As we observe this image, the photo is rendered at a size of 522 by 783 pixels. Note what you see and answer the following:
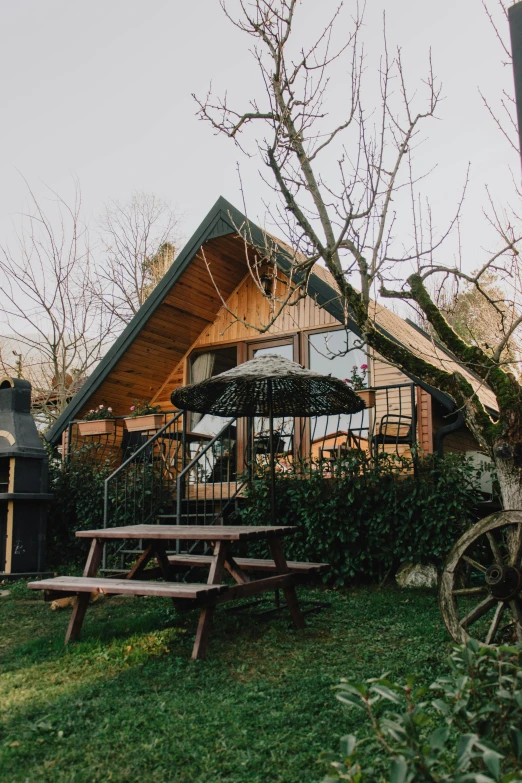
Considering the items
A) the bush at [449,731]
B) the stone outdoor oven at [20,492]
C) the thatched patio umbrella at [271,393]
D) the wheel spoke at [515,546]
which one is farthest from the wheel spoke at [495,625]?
the stone outdoor oven at [20,492]

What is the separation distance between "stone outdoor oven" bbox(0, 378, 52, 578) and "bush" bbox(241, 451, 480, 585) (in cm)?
327

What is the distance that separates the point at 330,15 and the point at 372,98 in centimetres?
83

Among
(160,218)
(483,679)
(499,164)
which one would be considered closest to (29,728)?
(483,679)

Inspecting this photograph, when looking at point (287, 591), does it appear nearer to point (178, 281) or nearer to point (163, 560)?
point (163, 560)

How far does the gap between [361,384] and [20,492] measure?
4.49 metres

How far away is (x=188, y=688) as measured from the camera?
3.65 m

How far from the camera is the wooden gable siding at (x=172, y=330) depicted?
960 cm

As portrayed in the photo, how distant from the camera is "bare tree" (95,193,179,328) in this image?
20.8 meters

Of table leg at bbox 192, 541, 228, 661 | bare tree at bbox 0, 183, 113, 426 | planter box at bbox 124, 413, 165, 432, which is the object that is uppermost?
bare tree at bbox 0, 183, 113, 426

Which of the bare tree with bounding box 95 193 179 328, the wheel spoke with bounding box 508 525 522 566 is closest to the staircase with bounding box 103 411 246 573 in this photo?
the wheel spoke with bounding box 508 525 522 566

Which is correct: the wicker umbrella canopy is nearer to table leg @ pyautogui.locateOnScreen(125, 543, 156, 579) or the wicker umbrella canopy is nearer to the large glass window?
table leg @ pyautogui.locateOnScreen(125, 543, 156, 579)

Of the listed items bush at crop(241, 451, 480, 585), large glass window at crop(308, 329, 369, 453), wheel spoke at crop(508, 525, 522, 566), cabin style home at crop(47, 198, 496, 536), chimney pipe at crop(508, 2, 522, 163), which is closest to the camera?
chimney pipe at crop(508, 2, 522, 163)

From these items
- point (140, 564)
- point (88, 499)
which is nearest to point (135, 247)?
point (88, 499)

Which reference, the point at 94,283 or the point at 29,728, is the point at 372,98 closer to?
the point at 29,728
